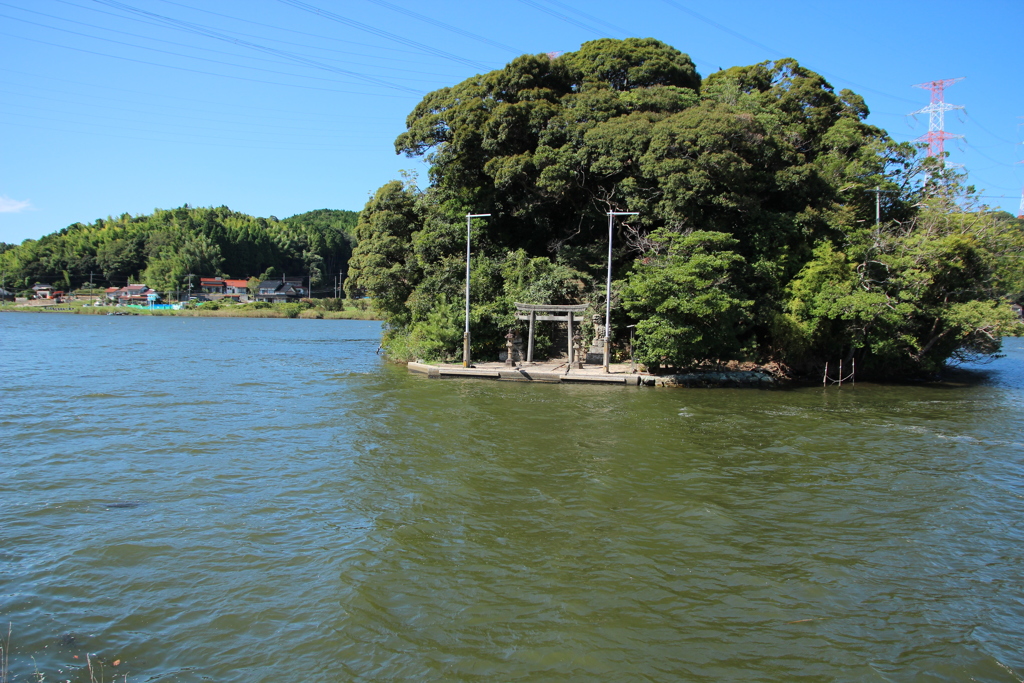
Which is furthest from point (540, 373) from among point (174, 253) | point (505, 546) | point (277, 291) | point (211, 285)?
point (174, 253)

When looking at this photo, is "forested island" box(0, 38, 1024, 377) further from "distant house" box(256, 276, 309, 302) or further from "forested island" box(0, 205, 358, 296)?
"forested island" box(0, 205, 358, 296)

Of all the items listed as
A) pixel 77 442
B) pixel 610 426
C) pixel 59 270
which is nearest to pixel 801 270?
pixel 610 426

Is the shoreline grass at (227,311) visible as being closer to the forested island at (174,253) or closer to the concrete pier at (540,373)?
the forested island at (174,253)

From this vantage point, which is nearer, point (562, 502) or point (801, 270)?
point (562, 502)

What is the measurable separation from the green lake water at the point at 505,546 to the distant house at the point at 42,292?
4071 inches

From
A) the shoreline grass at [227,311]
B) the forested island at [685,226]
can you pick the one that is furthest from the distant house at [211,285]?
the forested island at [685,226]

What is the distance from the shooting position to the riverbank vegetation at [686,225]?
73.1 ft

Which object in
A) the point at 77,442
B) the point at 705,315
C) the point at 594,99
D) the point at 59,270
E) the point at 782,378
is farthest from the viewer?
the point at 59,270

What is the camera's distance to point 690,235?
2255 cm

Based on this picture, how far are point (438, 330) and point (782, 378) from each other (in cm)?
1390

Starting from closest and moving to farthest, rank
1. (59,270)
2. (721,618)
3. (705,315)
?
(721,618)
(705,315)
(59,270)

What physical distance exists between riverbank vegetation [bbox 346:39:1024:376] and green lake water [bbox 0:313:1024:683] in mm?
7165

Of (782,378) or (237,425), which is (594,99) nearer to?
(782,378)

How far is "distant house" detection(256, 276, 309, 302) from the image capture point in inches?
3880
